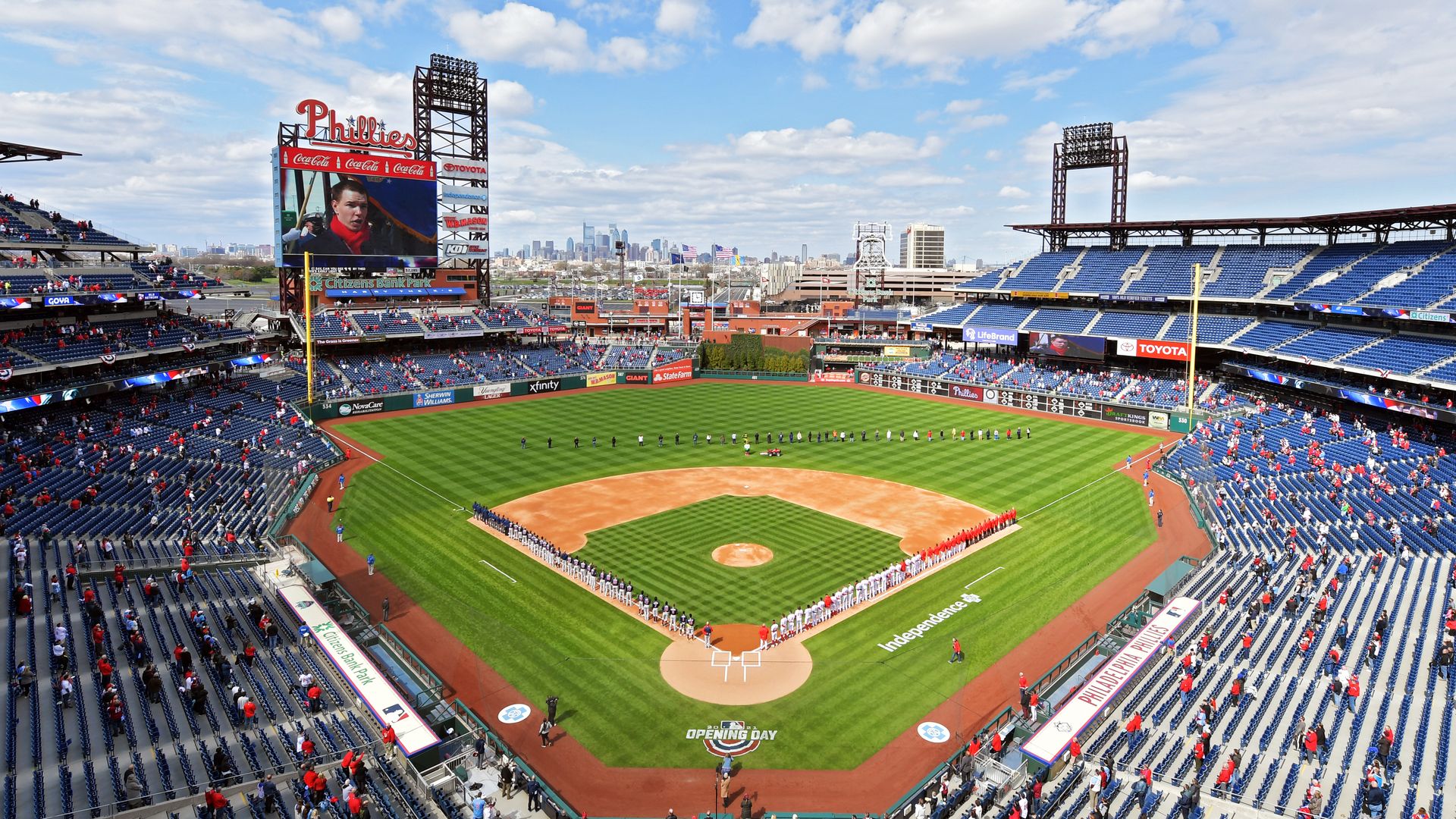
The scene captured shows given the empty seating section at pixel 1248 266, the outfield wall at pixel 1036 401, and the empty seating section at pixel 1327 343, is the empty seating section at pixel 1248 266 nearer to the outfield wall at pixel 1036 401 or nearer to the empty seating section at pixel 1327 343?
the empty seating section at pixel 1327 343

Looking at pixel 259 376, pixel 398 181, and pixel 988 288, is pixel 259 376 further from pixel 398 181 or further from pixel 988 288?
pixel 988 288

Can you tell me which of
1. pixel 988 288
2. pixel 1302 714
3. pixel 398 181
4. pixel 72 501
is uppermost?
pixel 398 181

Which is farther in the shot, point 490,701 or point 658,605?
point 658,605

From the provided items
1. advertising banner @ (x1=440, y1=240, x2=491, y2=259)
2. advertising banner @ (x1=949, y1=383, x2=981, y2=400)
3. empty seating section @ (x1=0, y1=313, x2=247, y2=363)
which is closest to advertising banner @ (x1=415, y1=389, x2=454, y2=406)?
empty seating section @ (x1=0, y1=313, x2=247, y2=363)

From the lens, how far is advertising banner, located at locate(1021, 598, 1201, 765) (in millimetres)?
17406

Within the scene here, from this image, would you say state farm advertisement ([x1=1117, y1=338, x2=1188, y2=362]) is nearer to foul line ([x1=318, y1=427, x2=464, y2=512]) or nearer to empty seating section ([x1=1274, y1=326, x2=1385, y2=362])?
empty seating section ([x1=1274, y1=326, x2=1385, y2=362])

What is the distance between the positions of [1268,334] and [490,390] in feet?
183

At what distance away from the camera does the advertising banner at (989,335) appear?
71.7m

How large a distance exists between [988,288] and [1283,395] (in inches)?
1230

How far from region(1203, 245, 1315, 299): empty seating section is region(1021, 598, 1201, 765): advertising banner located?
144 feet

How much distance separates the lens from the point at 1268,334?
54656 millimetres

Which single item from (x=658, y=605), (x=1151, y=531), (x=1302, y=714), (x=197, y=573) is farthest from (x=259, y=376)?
(x=1302, y=714)

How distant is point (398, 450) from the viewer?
47250mm

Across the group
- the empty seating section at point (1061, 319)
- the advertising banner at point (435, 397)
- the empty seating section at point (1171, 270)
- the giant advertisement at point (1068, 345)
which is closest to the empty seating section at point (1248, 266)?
the empty seating section at point (1171, 270)
